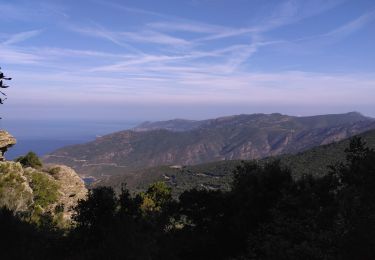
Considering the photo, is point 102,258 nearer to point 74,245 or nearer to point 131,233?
point 131,233

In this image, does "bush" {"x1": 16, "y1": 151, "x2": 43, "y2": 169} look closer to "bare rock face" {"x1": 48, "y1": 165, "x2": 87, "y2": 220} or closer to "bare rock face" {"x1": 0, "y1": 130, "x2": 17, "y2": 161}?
"bare rock face" {"x1": 48, "y1": 165, "x2": 87, "y2": 220}

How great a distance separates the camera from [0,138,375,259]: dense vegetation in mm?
13938

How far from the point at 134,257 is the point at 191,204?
19.9m

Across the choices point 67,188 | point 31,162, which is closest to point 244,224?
point 67,188

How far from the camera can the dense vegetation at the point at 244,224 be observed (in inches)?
549

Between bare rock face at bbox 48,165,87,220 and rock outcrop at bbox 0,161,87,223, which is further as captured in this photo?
bare rock face at bbox 48,165,87,220

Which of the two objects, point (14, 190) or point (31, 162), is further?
point (31, 162)

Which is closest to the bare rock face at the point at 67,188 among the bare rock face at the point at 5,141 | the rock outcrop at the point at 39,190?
the rock outcrop at the point at 39,190

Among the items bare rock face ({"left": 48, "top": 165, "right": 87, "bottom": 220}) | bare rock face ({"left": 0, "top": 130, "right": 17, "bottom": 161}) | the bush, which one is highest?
bare rock face ({"left": 0, "top": 130, "right": 17, "bottom": 161})

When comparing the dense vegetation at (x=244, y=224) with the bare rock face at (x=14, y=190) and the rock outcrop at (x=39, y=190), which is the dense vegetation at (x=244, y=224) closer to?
the rock outcrop at (x=39, y=190)

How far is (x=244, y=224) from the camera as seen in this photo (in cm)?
2830

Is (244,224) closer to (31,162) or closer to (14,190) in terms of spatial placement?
(14,190)

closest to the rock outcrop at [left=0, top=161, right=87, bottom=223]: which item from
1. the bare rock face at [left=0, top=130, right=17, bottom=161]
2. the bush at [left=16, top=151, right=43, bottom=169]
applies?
the bare rock face at [left=0, top=130, right=17, bottom=161]

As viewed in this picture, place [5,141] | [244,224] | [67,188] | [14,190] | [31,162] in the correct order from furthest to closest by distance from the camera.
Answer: [31,162], [67,188], [5,141], [14,190], [244,224]
